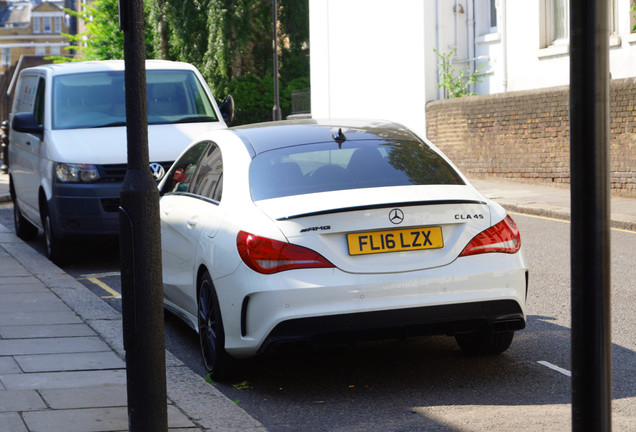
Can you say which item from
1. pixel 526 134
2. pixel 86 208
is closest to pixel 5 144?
pixel 526 134

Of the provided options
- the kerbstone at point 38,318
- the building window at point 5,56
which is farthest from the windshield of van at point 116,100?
the building window at point 5,56

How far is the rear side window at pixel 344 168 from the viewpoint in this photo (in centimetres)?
586

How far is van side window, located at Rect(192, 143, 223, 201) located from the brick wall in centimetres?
1072

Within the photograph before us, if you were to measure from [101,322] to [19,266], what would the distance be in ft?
10.1

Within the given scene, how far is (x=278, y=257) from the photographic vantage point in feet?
17.5

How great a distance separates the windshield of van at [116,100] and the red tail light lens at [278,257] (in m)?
5.84

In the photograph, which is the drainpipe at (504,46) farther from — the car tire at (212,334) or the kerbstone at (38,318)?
the car tire at (212,334)

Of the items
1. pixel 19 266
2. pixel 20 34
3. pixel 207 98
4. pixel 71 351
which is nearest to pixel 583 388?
pixel 71 351

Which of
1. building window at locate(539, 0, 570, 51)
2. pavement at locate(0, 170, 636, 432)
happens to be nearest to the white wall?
building window at locate(539, 0, 570, 51)

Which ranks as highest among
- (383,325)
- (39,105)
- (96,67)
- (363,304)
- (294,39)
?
(294,39)

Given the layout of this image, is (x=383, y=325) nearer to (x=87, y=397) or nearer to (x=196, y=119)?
(x=87, y=397)

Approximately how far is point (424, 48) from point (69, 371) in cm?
1863

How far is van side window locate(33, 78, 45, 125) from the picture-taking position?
1141 centimetres

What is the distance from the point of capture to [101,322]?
723cm
